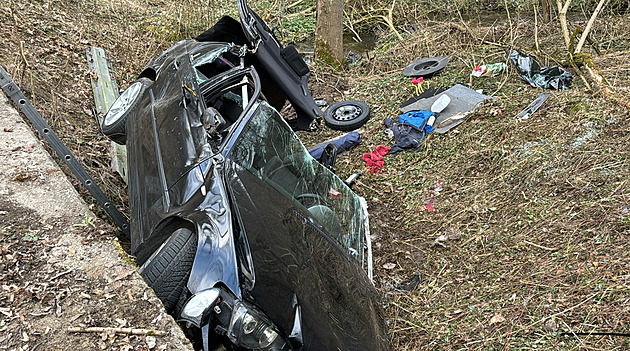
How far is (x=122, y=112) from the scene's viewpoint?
13.3 ft

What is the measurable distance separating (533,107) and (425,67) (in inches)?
77.8

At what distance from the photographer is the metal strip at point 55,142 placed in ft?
11.6

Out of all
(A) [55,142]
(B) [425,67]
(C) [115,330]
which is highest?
(A) [55,142]

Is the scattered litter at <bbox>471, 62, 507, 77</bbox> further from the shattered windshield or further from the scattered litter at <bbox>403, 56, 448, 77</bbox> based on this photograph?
the shattered windshield

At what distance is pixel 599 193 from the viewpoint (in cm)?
396

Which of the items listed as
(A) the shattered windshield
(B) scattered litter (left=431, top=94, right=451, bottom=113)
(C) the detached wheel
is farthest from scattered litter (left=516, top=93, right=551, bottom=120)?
(A) the shattered windshield

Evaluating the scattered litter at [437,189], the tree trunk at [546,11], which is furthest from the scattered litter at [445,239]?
the tree trunk at [546,11]

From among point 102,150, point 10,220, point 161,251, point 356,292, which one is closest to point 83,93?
point 102,150

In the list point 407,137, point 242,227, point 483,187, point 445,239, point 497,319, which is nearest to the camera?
point 242,227

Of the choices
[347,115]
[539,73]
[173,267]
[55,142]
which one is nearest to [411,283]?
[173,267]

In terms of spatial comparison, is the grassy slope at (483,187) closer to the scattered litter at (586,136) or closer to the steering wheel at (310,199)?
the scattered litter at (586,136)

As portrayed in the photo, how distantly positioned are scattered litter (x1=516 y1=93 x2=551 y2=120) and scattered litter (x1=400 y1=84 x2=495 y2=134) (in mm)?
499

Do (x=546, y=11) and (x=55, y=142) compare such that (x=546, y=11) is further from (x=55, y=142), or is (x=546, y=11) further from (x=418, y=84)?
(x=55, y=142)

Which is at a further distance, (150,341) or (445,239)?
(445,239)
